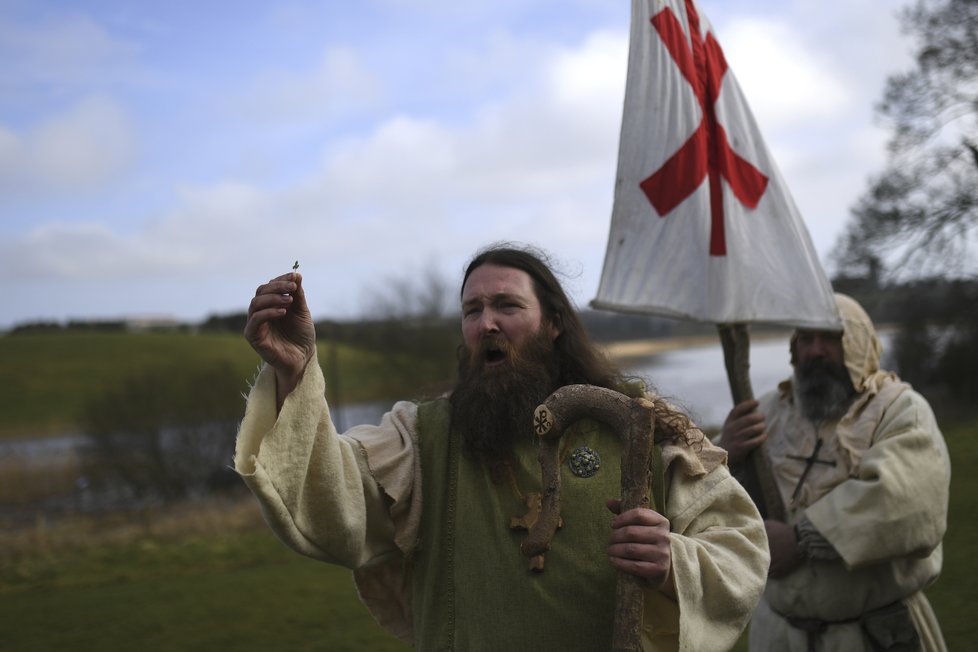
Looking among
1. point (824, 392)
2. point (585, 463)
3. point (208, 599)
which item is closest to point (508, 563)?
point (585, 463)

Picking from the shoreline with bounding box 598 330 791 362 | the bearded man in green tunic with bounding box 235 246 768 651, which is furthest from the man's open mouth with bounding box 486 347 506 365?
the shoreline with bounding box 598 330 791 362

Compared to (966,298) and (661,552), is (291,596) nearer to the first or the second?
(661,552)

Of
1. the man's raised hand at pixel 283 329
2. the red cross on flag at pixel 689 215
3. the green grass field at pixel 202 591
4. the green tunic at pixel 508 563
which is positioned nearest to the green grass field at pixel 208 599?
the green grass field at pixel 202 591

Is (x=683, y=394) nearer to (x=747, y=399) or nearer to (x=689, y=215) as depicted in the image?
(x=747, y=399)

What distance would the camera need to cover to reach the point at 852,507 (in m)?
3.32

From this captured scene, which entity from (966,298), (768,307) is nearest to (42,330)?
(966,298)

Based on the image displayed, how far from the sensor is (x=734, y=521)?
7.74ft

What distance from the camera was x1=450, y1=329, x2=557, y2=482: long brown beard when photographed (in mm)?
2461

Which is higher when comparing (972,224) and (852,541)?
(972,224)

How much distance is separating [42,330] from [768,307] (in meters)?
68.8

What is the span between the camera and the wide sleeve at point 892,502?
3270 millimetres

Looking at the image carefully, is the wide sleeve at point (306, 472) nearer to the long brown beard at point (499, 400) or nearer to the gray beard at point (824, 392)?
the long brown beard at point (499, 400)

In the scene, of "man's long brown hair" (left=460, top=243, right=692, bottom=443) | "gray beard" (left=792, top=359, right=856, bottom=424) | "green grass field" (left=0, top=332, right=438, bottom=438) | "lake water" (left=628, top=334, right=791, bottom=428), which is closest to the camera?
"man's long brown hair" (left=460, top=243, right=692, bottom=443)

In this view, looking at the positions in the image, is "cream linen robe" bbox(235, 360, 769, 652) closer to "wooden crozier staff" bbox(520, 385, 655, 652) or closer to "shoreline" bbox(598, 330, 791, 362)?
"wooden crozier staff" bbox(520, 385, 655, 652)
